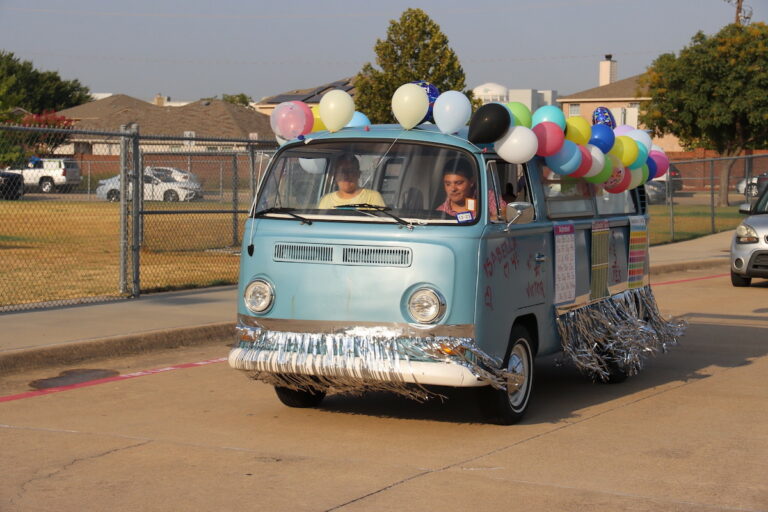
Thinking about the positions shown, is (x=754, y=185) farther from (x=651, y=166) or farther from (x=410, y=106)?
(x=410, y=106)

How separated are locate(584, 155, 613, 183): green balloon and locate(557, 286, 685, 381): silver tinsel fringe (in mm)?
1004

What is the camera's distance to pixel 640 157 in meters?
9.88

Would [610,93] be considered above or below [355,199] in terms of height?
above

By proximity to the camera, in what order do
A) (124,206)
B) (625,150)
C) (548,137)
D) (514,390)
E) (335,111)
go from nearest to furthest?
(514,390) → (335,111) → (548,137) → (625,150) → (124,206)

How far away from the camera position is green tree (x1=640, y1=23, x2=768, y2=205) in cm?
4369

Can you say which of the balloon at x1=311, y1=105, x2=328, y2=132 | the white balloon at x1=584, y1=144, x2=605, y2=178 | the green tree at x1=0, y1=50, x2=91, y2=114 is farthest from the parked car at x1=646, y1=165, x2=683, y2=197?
the green tree at x1=0, y1=50, x2=91, y2=114

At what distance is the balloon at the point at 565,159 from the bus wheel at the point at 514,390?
136 centimetres

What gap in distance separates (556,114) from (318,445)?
322cm

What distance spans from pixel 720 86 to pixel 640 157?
36.1 meters

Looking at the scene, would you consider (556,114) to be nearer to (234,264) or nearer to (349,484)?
(349,484)

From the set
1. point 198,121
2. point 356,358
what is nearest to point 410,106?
point 356,358

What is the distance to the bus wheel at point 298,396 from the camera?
8.09 meters

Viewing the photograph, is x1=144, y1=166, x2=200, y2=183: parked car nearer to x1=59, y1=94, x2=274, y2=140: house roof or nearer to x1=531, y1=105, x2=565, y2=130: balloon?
x1=531, y1=105, x2=565, y2=130: balloon

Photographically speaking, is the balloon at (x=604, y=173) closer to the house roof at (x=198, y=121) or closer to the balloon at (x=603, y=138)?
the balloon at (x=603, y=138)
